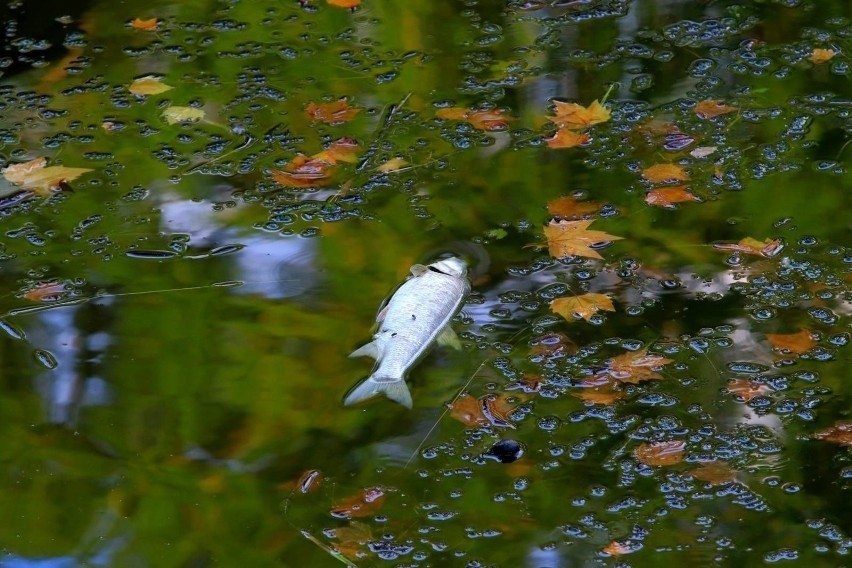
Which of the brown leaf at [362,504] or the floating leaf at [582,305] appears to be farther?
the floating leaf at [582,305]

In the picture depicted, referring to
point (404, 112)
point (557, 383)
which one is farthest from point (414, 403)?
point (404, 112)

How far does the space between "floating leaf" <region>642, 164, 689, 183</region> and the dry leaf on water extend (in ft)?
6.05

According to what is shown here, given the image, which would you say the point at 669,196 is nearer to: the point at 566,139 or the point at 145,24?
the point at 566,139

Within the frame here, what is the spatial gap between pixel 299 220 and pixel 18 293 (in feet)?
2.75

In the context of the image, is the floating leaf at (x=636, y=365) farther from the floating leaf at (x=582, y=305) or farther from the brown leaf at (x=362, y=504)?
the brown leaf at (x=362, y=504)

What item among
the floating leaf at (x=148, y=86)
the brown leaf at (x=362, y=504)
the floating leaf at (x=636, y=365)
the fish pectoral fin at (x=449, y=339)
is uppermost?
the floating leaf at (x=148, y=86)

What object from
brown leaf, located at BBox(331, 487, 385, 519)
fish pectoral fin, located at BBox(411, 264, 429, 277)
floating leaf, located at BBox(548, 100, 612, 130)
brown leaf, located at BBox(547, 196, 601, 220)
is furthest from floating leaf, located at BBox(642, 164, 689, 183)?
brown leaf, located at BBox(331, 487, 385, 519)

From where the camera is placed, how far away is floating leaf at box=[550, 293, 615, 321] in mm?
2650

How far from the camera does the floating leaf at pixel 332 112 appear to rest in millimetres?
3568

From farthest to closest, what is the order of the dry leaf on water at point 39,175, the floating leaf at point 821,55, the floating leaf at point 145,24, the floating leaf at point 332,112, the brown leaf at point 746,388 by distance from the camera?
the floating leaf at point 145,24, the floating leaf at point 821,55, the floating leaf at point 332,112, the dry leaf on water at point 39,175, the brown leaf at point 746,388

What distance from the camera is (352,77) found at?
3.85 meters

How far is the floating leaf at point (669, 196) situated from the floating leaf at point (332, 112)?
3.73 feet

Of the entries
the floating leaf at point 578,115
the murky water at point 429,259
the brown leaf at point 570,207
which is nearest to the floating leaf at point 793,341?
the murky water at point 429,259

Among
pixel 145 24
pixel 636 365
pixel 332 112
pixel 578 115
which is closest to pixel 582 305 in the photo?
pixel 636 365
